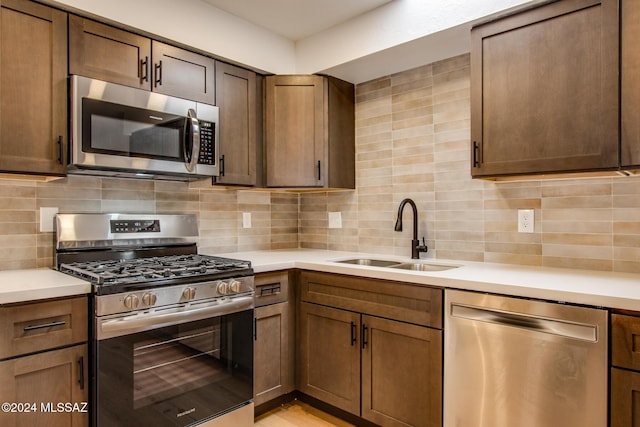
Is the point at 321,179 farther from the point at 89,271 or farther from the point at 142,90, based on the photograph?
the point at 89,271

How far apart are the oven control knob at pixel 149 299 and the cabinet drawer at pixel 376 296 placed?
90 centimetres

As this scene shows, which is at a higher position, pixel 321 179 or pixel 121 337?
pixel 321 179

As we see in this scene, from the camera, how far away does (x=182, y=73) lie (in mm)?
2246

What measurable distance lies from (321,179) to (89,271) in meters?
1.46

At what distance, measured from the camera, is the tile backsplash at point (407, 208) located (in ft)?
6.27

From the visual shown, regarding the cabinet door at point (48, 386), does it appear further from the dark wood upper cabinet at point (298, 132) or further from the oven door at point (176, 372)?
the dark wood upper cabinet at point (298, 132)

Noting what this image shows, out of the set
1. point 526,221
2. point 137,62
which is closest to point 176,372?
point 137,62

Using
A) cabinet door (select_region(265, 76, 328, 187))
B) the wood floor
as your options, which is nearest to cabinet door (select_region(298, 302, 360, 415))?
the wood floor

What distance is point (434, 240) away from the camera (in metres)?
2.46

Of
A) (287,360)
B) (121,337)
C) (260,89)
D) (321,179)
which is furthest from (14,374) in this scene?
(260,89)

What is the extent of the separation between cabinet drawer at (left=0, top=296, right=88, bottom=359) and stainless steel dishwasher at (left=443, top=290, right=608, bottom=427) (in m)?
→ 1.53

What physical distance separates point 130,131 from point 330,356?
161 cm

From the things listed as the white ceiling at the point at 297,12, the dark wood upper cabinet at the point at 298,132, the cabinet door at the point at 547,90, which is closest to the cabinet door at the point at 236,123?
the dark wood upper cabinet at the point at 298,132

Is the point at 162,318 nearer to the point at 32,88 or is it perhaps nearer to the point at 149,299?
the point at 149,299
